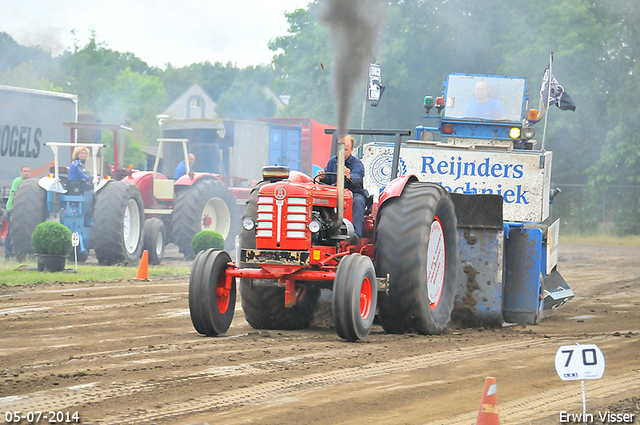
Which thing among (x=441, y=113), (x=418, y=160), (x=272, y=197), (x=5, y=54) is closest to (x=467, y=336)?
(x=272, y=197)

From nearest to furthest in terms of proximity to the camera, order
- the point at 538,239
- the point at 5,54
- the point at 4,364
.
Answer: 1. the point at 4,364
2. the point at 538,239
3. the point at 5,54

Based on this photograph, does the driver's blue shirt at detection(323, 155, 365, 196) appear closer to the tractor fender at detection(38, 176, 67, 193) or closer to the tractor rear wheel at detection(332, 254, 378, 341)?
the tractor rear wheel at detection(332, 254, 378, 341)

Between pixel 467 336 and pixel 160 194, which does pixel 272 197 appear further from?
pixel 160 194

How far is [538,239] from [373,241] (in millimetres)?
2004

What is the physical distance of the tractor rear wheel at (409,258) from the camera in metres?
7.09

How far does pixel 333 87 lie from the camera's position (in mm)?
7262

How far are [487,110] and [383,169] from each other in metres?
2.56

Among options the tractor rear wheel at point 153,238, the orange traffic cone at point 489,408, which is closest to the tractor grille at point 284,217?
the orange traffic cone at point 489,408

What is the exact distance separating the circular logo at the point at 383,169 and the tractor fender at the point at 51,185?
6399mm

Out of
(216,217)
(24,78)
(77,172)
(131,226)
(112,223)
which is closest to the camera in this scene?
(112,223)

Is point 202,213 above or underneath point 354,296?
above

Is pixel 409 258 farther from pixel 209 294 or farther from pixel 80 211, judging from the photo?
pixel 80 211

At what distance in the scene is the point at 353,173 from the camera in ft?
24.9

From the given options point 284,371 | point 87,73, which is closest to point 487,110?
point 284,371
